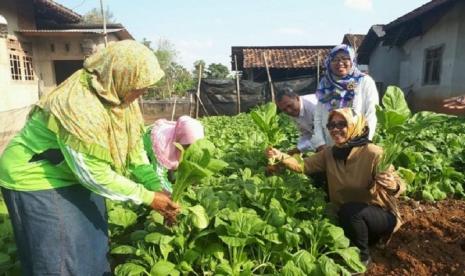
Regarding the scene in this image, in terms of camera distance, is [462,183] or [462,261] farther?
[462,183]

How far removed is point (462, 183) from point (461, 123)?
2768 mm

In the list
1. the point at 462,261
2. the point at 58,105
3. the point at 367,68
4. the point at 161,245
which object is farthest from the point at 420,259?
the point at 367,68

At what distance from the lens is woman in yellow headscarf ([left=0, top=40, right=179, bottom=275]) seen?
1663 millimetres

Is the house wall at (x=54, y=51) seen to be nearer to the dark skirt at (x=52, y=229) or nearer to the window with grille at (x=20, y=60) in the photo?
the window with grille at (x=20, y=60)

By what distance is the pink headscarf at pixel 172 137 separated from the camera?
9.53ft

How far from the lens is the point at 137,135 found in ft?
6.74

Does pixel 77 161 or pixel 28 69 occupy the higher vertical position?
pixel 28 69

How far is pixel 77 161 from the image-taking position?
1672 mm

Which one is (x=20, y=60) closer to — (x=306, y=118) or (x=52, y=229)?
(x=306, y=118)

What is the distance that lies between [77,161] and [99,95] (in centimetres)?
30

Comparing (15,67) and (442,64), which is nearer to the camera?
(442,64)

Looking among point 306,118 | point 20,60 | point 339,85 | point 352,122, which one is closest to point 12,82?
point 20,60

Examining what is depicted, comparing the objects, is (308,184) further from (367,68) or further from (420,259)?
(367,68)

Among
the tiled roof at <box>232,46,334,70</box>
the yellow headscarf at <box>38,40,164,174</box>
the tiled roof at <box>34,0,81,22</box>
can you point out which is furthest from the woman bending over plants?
the tiled roof at <box>232,46,334,70</box>
